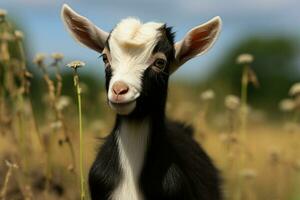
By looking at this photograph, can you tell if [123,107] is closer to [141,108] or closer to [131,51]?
[141,108]

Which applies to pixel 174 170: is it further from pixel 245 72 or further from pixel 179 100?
pixel 179 100

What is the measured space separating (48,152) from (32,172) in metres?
1.14

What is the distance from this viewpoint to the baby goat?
502 centimetres

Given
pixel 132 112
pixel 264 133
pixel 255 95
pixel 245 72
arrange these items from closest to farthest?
pixel 132 112 < pixel 245 72 < pixel 264 133 < pixel 255 95

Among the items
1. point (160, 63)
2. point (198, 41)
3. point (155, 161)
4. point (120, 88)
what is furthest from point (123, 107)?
point (198, 41)

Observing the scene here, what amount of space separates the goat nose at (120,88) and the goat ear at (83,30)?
862mm

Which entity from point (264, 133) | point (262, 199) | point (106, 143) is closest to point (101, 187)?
point (106, 143)

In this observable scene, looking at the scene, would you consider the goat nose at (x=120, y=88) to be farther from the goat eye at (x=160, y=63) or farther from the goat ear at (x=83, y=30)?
the goat ear at (x=83, y=30)

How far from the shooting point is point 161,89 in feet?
16.9

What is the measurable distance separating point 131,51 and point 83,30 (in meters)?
0.68

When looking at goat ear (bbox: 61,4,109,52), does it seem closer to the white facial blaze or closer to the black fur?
the white facial blaze

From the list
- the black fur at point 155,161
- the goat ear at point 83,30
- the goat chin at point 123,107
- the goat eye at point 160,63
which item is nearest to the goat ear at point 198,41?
the black fur at point 155,161

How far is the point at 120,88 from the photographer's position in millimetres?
4688

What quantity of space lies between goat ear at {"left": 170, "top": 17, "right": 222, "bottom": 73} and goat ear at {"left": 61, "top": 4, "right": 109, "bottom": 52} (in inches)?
19.7
